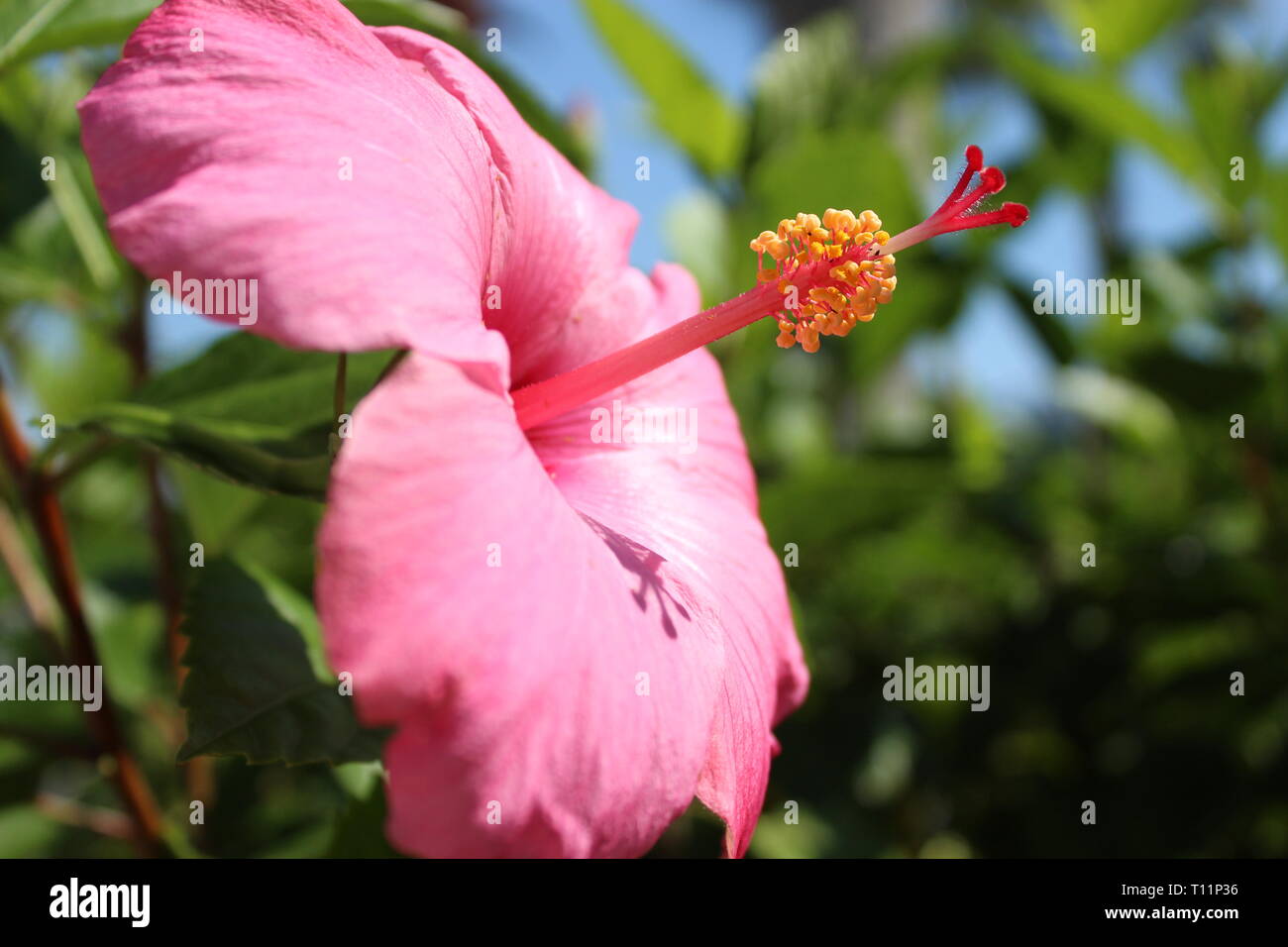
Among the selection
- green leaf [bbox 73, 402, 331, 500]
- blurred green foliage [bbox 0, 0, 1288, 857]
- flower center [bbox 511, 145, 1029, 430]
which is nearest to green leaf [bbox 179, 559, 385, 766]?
green leaf [bbox 73, 402, 331, 500]

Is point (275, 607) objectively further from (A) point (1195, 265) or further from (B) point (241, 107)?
(A) point (1195, 265)

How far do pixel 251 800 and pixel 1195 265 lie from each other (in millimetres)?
1954

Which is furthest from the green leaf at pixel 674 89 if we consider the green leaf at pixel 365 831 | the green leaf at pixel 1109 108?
the green leaf at pixel 365 831

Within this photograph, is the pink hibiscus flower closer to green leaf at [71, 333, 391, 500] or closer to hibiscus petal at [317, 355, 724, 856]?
hibiscus petal at [317, 355, 724, 856]

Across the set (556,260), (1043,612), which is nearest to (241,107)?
(556,260)

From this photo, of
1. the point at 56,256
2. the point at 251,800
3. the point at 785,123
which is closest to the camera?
the point at 56,256

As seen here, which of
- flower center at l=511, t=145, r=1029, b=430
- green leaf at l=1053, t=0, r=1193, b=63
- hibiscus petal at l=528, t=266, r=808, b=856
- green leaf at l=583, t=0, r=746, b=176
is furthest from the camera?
green leaf at l=1053, t=0, r=1193, b=63

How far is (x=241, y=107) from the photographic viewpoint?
0.60 meters

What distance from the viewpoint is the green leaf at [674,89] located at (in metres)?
1.67
